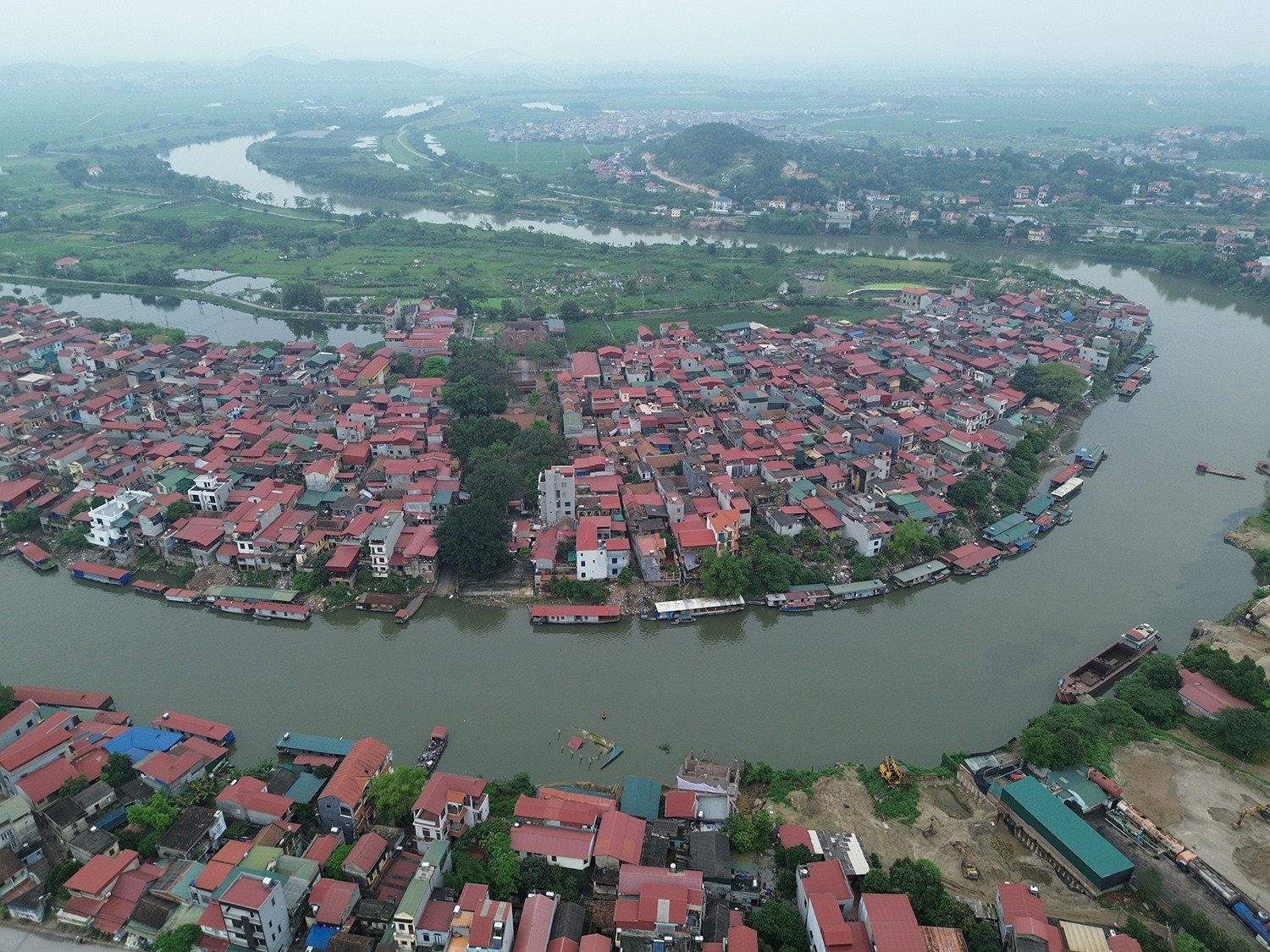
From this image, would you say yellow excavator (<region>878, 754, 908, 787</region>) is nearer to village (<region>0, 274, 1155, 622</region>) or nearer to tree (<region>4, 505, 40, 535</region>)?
village (<region>0, 274, 1155, 622</region>)

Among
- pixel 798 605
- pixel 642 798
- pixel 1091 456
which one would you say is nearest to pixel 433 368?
pixel 798 605

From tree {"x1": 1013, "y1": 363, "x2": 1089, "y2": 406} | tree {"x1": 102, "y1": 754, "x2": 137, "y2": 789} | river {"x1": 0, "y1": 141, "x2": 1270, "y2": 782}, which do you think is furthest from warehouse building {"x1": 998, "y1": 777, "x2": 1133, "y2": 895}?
tree {"x1": 1013, "y1": 363, "x2": 1089, "y2": 406}

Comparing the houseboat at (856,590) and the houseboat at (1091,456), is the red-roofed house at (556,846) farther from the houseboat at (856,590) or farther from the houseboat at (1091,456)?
the houseboat at (1091,456)

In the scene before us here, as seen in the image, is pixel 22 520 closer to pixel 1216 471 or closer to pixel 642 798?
pixel 642 798

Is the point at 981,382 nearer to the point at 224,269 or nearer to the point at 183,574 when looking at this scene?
the point at 183,574

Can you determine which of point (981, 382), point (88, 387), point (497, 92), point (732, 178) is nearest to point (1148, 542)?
point (981, 382)

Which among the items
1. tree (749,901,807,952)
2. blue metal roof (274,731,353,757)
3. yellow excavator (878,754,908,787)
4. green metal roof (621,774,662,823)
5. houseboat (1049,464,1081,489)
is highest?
tree (749,901,807,952)
